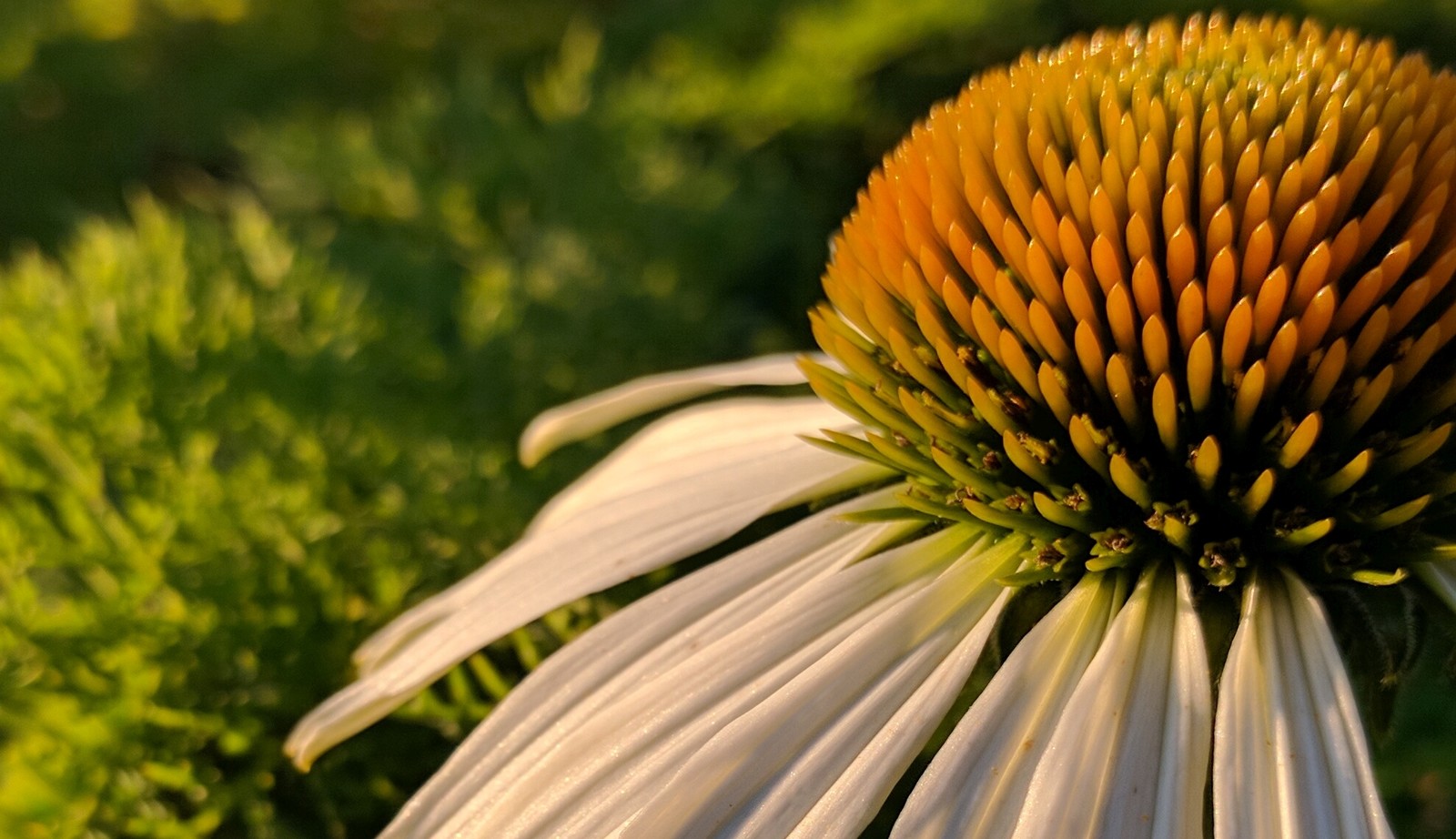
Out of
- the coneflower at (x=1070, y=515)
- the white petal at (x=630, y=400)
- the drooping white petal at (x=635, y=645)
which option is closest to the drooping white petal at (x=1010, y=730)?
the coneflower at (x=1070, y=515)

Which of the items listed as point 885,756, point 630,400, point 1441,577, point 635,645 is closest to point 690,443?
point 630,400

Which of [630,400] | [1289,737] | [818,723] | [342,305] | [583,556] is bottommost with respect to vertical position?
[1289,737]

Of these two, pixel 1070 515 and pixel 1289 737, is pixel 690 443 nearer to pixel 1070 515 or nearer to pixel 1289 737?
pixel 1070 515

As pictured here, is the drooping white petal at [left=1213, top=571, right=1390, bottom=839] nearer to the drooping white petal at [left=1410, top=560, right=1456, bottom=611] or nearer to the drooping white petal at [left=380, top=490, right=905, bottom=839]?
the drooping white petal at [left=1410, top=560, right=1456, bottom=611]

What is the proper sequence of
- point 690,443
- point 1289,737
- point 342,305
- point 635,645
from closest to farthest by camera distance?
point 1289,737, point 635,645, point 690,443, point 342,305

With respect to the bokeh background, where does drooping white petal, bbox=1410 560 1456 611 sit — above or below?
below

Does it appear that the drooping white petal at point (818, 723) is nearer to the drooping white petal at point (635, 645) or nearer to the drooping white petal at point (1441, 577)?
the drooping white petal at point (635, 645)

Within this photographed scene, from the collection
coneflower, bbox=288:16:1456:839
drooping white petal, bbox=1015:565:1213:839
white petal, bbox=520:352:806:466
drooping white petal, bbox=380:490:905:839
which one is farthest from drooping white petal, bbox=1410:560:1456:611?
white petal, bbox=520:352:806:466
